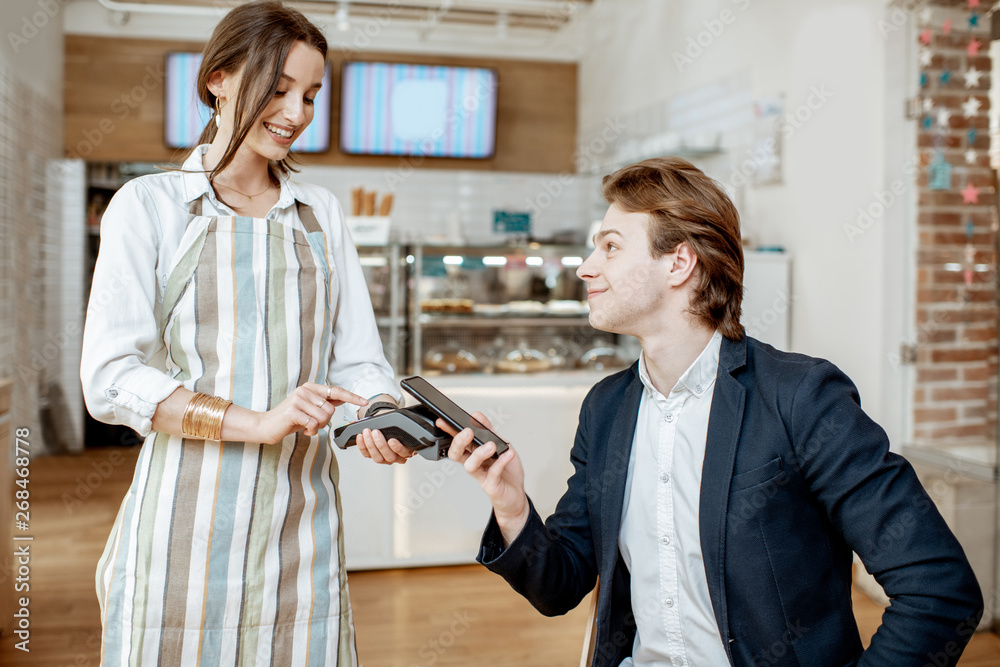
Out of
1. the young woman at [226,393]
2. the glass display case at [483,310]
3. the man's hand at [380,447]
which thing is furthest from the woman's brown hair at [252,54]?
the glass display case at [483,310]

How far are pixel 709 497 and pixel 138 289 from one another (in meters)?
0.86

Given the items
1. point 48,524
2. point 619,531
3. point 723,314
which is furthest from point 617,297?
point 48,524

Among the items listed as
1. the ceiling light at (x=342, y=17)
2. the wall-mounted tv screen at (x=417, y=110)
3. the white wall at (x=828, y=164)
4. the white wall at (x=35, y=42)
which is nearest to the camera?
the white wall at (x=828, y=164)

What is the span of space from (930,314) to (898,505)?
2.24 m

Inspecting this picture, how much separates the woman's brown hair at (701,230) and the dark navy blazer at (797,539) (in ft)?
0.27

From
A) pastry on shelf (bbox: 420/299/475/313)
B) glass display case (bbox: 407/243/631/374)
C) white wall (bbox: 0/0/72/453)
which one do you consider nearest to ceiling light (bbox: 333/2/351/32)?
white wall (bbox: 0/0/72/453)

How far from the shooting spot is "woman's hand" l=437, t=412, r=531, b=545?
3.67 ft

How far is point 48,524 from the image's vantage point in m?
3.96

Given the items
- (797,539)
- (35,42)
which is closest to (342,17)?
(35,42)

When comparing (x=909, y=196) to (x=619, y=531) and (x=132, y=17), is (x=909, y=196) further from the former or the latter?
(x=132, y=17)

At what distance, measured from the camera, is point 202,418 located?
1.11 meters

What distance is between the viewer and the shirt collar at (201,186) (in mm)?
1207

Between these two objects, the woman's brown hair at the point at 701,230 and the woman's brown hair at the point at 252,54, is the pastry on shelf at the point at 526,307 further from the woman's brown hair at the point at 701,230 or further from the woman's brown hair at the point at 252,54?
the woman's brown hair at the point at 252,54

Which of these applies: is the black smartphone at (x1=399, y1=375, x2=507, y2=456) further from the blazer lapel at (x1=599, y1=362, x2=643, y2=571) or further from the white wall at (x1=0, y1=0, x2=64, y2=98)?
the white wall at (x1=0, y1=0, x2=64, y2=98)
